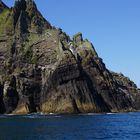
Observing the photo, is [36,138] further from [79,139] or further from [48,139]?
[79,139]

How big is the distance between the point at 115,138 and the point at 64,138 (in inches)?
406

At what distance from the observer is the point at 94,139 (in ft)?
287

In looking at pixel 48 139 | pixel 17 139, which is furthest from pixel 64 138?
pixel 17 139

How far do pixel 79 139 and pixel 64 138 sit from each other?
428 cm

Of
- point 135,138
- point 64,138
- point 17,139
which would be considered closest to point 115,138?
point 135,138

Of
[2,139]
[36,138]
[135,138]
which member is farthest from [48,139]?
Answer: [135,138]

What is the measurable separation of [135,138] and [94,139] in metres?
9.10

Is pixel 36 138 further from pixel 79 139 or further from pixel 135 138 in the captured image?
pixel 135 138

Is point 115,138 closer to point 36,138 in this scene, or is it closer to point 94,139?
point 94,139

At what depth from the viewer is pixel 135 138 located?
91.1m

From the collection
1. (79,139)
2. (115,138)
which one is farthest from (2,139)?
(115,138)

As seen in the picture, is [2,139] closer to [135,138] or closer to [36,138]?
[36,138]

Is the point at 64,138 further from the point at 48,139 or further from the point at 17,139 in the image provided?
the point at 17,139

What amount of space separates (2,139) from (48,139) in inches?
343
